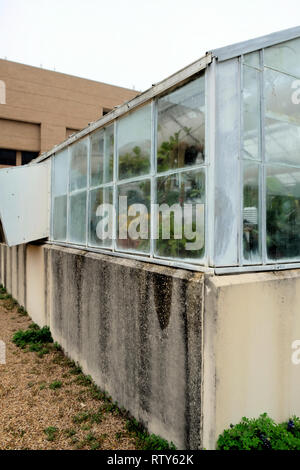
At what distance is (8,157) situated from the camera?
2050cm

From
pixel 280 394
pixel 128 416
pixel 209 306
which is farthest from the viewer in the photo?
pixel 128 416

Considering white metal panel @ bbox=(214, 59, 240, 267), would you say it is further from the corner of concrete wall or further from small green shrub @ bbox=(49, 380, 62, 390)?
small green shrub @ bbox=(49, 380, 62, 390)

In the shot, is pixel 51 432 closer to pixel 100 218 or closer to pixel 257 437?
pixel 257 437

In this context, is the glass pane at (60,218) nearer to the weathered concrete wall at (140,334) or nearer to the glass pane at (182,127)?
the weathered concrete wall at (140,334)

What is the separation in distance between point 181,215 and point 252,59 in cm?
172

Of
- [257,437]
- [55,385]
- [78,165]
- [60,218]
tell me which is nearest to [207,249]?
[257,437]

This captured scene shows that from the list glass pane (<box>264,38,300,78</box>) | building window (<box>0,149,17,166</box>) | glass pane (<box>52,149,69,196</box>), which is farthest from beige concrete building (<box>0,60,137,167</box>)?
glass pane (<box>264,38,300,78</box>)

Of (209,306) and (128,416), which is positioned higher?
(209,306)

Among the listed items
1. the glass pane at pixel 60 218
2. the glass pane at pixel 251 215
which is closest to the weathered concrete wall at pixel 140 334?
the glass pane at pixel 251 215

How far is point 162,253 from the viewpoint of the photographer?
3.67 meters

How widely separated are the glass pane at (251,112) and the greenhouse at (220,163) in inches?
0.4

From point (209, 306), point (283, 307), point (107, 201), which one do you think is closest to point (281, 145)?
point (283, 307)

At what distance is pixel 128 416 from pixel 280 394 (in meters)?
1.83
